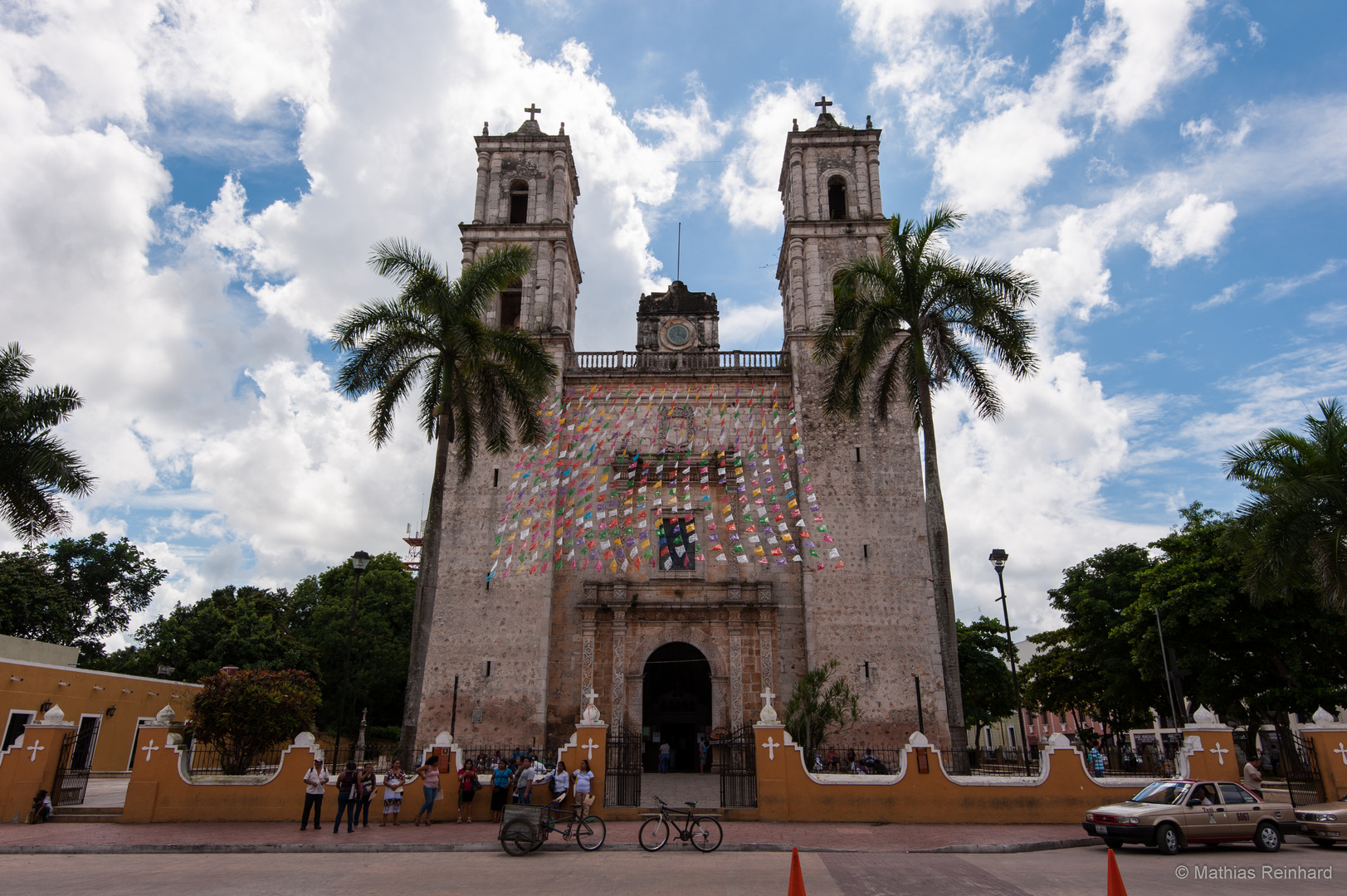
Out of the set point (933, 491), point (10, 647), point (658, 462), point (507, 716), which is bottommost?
point (507, 716)

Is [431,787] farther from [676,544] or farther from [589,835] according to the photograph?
[676,544]

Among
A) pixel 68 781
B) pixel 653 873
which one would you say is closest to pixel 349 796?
pixel 653 873

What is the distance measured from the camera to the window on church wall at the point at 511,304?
24.9 m

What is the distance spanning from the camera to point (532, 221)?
25.0m

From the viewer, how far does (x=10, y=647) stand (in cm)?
2109

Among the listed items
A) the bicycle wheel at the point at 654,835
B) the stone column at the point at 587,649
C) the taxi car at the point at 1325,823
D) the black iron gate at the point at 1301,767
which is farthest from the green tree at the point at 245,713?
the black iron gate at the point at 1301,767

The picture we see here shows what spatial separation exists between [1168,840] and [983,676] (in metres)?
24.4

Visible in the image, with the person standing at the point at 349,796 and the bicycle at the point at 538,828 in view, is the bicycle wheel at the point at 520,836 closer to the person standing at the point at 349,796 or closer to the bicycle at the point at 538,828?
the bicycle at the point at 538,828

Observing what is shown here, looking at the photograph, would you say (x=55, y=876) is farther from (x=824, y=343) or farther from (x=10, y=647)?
(x=10, y=647)

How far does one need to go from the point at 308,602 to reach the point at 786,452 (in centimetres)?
2481

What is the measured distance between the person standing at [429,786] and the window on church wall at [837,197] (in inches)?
781

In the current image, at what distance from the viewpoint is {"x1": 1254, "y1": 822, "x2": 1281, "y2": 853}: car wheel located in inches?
405

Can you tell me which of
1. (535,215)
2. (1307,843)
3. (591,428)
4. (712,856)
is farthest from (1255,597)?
(535,215)

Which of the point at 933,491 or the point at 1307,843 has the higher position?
the point at 933,491
